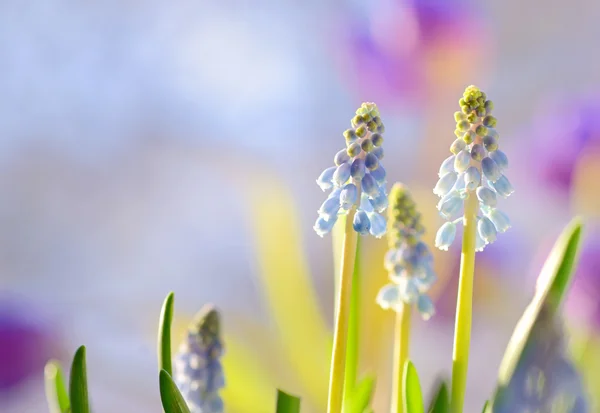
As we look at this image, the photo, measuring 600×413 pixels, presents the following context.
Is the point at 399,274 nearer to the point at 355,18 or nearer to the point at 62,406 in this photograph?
the point at 62,406

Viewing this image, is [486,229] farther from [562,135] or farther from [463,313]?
[562,135]

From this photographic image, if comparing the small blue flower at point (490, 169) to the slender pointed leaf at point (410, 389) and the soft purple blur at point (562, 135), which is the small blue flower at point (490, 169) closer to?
the slender pointed leaf at point (410, 389)

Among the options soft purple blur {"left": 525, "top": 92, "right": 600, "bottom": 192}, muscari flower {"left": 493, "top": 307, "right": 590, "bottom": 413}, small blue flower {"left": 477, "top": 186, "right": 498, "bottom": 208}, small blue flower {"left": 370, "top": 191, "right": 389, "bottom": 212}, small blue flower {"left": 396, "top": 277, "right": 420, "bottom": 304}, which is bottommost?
muscari flower {"left": 493, "top": 307, "right": 590, "bottom": 413}

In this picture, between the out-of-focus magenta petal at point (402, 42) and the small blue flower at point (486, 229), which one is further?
the out-of-focus magenta petal at point (402, 42)

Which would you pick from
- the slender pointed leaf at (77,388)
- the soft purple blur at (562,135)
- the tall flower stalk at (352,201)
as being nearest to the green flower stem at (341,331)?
the tall flower stalk at (352,201)

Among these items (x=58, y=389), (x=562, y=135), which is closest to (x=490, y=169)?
(x=58, y=389)

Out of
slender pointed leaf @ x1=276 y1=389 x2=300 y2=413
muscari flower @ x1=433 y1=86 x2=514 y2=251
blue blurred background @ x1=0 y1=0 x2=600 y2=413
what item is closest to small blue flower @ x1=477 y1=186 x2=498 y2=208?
muscari flower @ x1=433 y1=86 x2=514 y2=251

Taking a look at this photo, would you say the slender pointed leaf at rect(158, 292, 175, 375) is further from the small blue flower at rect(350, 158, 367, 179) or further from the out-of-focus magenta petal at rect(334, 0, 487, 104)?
the out-of-focus magenta petal at rect(334, 0, 487, 104)
